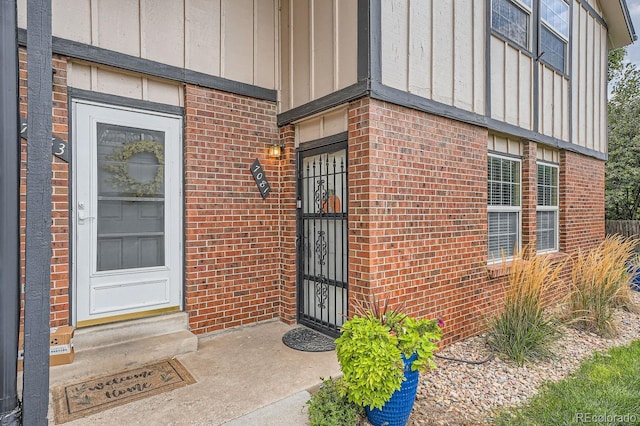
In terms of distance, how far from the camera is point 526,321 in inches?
143

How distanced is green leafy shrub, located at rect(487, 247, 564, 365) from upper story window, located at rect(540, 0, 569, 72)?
395 centimetres

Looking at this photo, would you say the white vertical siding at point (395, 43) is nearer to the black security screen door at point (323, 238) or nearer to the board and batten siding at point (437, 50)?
the board and batten siding at point (437, 50)

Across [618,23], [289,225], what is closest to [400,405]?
[289,225]

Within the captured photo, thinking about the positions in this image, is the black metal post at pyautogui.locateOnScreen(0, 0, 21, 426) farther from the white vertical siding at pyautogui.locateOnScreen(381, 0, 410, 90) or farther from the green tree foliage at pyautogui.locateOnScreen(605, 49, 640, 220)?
the green tree foliage at pyautogui.locateOnScreen(605, 49, 640, 220)

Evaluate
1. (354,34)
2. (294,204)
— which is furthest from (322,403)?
(354,34)

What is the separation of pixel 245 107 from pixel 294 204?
129cm

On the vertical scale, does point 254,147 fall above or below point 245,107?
below

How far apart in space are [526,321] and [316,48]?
3.64m

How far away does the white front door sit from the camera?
10.7 feet

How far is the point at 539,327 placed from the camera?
12.1 ft

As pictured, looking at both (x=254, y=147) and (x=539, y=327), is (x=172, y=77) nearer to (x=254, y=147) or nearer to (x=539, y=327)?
(x=254, y=147)

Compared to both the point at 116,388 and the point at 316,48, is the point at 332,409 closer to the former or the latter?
the point at 116,388

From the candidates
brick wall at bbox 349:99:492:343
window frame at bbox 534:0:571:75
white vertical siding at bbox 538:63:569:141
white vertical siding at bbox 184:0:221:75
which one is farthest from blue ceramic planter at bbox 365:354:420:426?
window frame at bbox 534:0:571:75

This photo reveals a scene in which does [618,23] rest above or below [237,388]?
above
